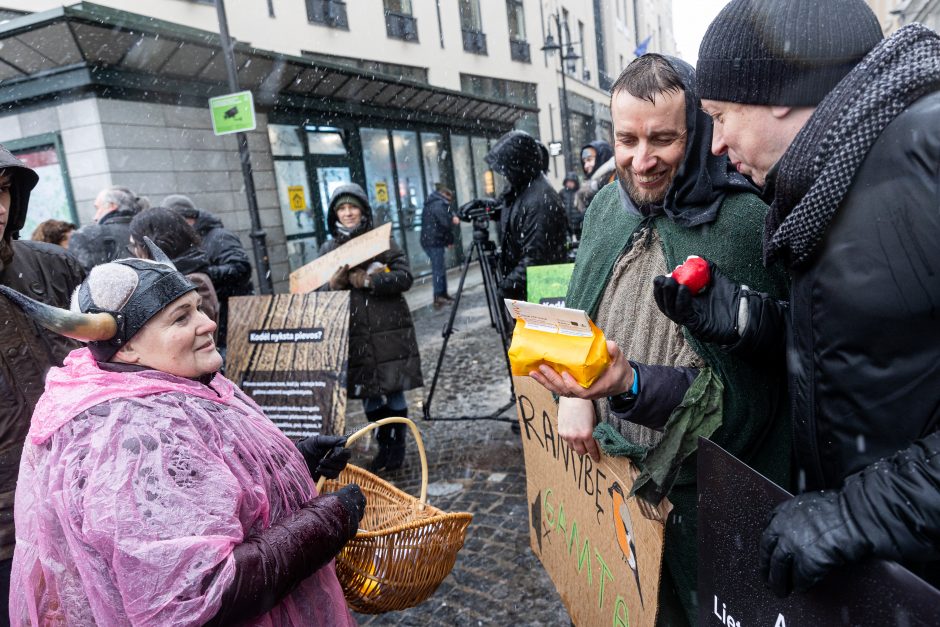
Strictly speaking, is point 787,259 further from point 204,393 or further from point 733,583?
point 204,393

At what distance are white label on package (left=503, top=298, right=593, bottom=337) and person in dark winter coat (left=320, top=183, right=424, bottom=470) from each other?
2734mm

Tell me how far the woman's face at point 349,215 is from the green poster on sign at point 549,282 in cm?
126

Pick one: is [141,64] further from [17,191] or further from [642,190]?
[642,190]

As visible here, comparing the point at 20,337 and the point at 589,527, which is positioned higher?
the point at 20,337

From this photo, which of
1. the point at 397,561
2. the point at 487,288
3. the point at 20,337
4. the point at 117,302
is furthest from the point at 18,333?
the point at 487,288

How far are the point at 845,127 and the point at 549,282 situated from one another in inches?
114

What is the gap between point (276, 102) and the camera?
34.9 feet

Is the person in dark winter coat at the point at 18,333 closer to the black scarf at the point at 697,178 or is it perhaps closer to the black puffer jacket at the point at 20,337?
the black puffer jacket at the point at 20,337

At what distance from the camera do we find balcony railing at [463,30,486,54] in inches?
681

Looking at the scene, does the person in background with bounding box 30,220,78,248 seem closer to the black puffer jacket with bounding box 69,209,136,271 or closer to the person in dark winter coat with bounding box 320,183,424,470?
the black puffer jacket with bounding box 69,209,136,271

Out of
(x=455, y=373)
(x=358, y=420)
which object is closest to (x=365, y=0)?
(x=455, y=373)

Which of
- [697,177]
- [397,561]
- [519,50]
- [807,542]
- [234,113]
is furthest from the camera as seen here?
[519,50]

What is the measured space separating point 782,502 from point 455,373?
5.62 meters

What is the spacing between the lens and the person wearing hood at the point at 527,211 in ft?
14.3
